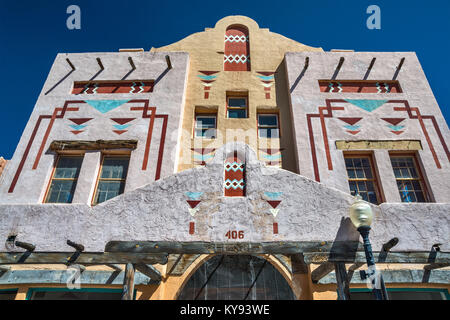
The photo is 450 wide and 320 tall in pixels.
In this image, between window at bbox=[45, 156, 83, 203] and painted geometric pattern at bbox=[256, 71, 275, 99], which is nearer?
window at bbox=[45, 156, 83, 203]

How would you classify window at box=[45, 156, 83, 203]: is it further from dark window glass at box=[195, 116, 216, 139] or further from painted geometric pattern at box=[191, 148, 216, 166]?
dark window glass at box=[195, 116, 216, 139]

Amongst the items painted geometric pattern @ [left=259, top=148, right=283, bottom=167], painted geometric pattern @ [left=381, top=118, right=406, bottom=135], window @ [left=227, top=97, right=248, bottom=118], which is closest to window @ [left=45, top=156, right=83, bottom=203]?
window @ [left=227, top=97, right=248, bottom=118]

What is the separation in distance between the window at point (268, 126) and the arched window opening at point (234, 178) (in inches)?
159

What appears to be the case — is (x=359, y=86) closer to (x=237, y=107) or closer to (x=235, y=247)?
(x=237, y=107)

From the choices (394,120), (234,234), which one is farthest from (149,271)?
(394,120)

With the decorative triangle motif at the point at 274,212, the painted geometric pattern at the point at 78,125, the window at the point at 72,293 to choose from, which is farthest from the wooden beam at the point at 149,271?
the painted geometric pattern at the point at 78,125

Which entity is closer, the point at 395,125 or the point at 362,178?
the point at 362,178

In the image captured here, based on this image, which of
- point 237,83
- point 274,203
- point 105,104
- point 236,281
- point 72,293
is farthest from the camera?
point 237,83

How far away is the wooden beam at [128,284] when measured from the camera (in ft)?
20.0

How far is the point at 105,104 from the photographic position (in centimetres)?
1173

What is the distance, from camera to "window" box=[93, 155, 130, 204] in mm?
10078

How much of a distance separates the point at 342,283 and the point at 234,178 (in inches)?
124

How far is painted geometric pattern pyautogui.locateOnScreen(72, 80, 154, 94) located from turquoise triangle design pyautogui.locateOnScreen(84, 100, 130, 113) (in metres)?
0.63

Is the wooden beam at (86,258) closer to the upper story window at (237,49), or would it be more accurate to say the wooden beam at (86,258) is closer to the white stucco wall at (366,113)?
the white stucco wall at (366,113)
